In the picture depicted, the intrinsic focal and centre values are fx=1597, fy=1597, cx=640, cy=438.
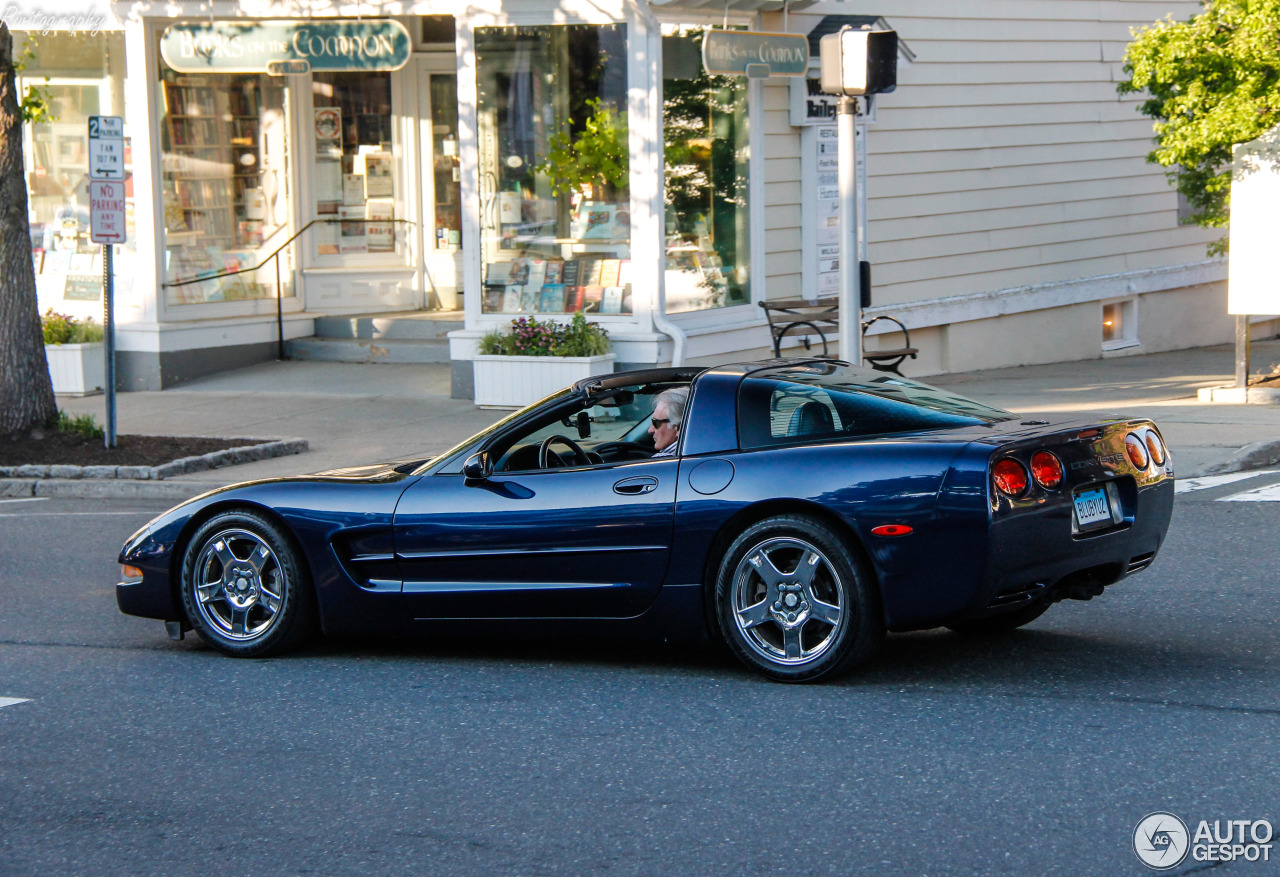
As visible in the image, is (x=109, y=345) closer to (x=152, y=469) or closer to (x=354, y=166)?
(x=152, y=469)

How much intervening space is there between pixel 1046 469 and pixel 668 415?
1590 millimetres

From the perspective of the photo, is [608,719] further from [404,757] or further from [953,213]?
[953,213]

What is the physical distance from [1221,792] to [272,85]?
15.4 metres

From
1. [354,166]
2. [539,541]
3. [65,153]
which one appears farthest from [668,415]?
[65,153]

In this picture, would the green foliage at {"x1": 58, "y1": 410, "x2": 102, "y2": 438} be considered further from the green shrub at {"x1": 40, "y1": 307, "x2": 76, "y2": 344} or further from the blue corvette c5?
the blue corvette c5

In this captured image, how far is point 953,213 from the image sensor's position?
19000 millimetres

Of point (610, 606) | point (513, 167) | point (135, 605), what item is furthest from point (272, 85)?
point (610, 606)

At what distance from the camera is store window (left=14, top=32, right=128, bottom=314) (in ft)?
56.3

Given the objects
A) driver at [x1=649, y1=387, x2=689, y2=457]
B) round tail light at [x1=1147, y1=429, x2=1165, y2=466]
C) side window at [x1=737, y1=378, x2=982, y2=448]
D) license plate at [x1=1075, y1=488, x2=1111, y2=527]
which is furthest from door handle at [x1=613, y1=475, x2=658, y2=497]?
round tail light at [x1=1147, y1=429, x2=1165, y2=466]

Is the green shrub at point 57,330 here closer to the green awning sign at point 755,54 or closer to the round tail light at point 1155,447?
the green awning sign at point 755,54

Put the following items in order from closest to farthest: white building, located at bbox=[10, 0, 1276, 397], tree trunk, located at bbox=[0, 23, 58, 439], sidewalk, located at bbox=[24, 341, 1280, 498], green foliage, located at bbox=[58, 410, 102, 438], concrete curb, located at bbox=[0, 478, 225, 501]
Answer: concrete curb, located at bbox=[0, 478, 225, 501]
sidewalk, located at bbox=[24, 341, 1280, 498]
tree trunk, located at bbox=[0, 23, 58, 439]
green foliage, located at bbox=[58, 410, 102, 438]
white building, located at bbox=[10, 0, 1276, 397]

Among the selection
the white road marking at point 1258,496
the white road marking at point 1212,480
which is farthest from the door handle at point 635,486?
the white road marking at point 1212,480

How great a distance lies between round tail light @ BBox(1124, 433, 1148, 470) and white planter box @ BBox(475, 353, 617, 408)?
8682 mm

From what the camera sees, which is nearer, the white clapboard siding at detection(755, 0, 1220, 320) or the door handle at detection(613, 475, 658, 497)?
the door handle at detection(613, 475, 658, 497)
